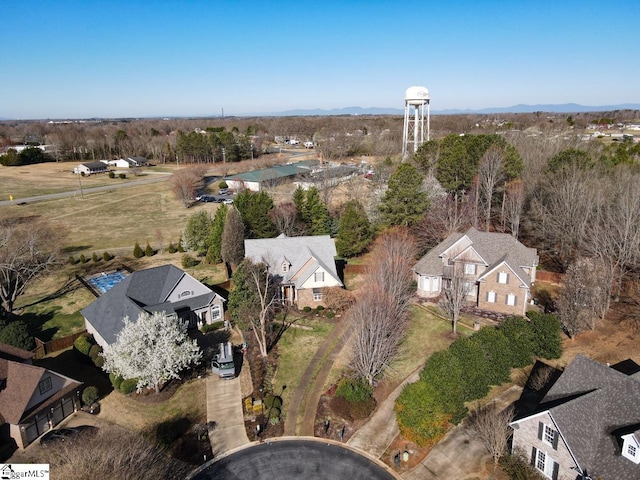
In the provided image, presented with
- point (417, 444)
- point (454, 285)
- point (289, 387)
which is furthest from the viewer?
point (454, 285)

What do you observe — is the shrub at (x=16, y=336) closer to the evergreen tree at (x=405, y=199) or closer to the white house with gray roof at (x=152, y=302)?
the white house with gray roof at (x=152, y=302)

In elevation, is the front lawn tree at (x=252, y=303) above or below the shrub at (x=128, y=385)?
above

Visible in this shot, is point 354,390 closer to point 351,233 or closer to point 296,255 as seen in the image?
point 296,255

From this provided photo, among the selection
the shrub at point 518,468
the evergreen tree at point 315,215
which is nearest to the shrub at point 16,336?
the shrub at point 518,468

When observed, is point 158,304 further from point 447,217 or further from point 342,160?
point 342,160

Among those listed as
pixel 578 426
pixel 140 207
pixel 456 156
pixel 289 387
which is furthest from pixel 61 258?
pixel 578 426

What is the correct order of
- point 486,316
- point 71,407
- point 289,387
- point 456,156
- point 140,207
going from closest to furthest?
point 71,407
point 289,387
point 486,316
point 456,156
point 140,207
